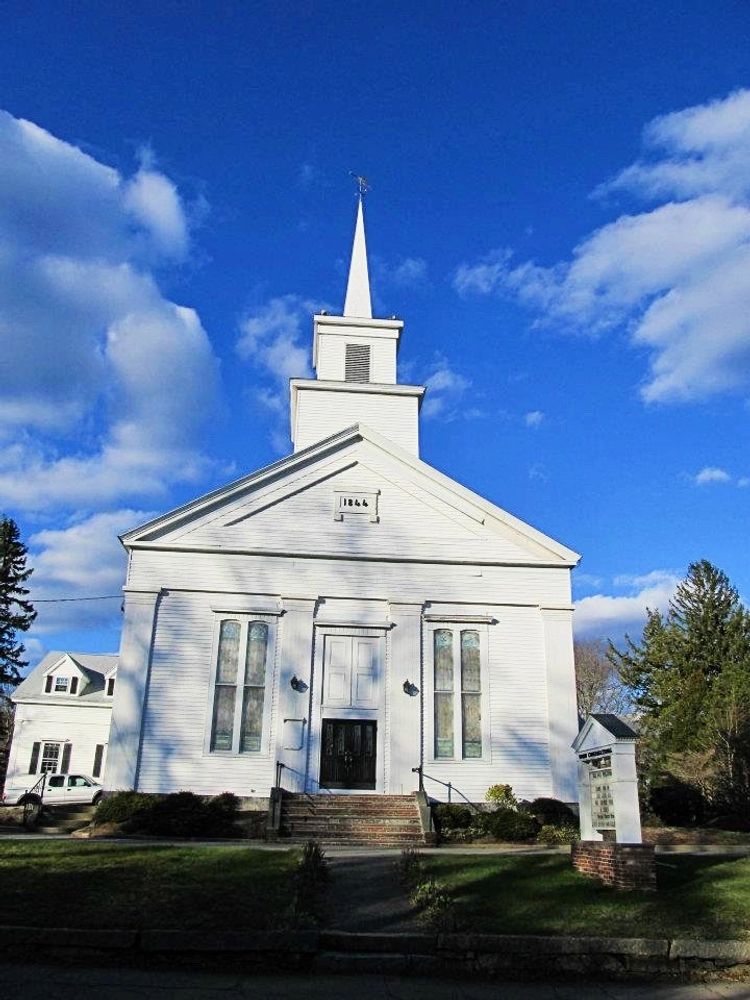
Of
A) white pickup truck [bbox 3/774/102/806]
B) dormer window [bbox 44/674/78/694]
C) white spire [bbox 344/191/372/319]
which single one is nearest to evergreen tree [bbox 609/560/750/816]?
white spire [bbox 344/191/372/319]

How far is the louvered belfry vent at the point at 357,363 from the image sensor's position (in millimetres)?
29812

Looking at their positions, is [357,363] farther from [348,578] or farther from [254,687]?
[254,687]

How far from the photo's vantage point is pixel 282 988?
7785 millimetres

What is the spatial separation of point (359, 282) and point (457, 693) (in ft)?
57.3

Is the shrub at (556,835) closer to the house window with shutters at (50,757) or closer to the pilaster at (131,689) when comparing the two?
the pilaster at (131,689)

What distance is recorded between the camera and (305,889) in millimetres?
10672

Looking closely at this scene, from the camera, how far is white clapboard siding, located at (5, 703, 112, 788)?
4534 cm

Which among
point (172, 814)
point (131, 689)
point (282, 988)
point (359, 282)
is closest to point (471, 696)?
point (172, 814)

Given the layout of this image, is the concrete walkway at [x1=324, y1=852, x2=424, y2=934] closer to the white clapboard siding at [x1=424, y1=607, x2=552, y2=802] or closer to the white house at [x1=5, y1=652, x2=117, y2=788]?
the white clapboard siding at [x1=424, y1=607, x2=552, y2=802]

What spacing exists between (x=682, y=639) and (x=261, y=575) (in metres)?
24.2

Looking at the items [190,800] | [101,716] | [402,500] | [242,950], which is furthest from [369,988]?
[101,716]

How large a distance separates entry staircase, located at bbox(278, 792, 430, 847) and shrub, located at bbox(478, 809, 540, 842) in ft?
5.17

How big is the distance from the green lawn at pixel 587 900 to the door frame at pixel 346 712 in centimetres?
775

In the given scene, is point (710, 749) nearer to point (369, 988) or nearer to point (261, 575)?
point (261, 575)
